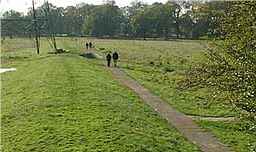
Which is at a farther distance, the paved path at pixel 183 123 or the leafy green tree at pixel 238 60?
the paved path at pixel 183 123

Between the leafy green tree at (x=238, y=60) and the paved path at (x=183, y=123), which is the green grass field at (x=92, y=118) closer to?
the paved path at (x=183, y=123)

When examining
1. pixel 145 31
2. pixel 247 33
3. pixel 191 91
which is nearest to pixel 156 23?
pixel 145 31

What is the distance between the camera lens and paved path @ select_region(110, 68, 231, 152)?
58.1 feet

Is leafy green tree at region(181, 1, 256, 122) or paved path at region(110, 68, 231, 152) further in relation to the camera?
paved path at region(110, 68, 231, 152)

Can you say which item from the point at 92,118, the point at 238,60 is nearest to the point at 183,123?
the point at 92,118

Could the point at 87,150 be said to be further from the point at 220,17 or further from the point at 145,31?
the point at 145,31

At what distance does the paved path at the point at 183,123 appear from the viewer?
17703 mm

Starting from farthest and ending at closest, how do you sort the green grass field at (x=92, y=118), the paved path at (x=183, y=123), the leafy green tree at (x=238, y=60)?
the paved path at (x=183, y=123)
the green grass field at (x=92, y=118)
the leafy green tree at (x=238, y=60)

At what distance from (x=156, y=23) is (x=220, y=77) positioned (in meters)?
140

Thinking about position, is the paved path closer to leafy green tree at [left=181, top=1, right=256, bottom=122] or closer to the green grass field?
the green grass field

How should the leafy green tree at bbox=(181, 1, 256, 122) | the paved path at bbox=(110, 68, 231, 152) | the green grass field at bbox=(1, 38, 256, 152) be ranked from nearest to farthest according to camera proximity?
the leafy green tree at bbox=(181, 1, 256, 122), the green grass field at bbox=(1, 38, 256, 152), the paved path at bbox=(110, 68, 231, 152)

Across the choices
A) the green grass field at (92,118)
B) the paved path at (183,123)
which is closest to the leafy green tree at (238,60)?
the green grass field at (92,118)

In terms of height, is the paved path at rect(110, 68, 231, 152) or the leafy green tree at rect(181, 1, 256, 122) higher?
the leafy green tree at rect(181, 1, 256, 122)

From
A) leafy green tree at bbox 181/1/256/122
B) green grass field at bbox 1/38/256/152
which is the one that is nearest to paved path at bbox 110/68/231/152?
green grass field at bbox 1/38/256/152
